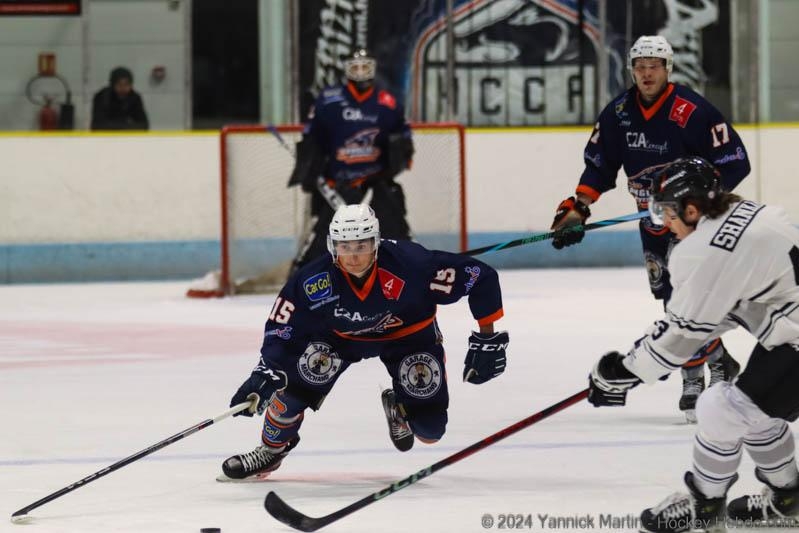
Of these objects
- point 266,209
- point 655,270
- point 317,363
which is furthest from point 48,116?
point 317,363

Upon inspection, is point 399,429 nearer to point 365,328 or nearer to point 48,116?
point 365,328

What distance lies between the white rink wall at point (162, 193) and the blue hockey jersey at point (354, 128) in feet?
4.75

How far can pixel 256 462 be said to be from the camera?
400 centimetres

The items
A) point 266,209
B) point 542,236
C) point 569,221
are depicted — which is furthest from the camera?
point 266,209

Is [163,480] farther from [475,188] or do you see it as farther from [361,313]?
[475,188]

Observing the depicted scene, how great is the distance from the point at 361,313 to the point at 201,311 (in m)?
4.11

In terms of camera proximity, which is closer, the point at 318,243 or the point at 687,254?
the point at 687,254

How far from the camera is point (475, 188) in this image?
9.70 m

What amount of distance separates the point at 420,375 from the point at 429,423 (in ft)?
0.41

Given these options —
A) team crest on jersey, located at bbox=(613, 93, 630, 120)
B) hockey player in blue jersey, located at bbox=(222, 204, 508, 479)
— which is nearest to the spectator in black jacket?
team crest on jersey, located at bbox=(613, 93, 630, 120)

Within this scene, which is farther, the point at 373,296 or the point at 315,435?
the point at 315,435

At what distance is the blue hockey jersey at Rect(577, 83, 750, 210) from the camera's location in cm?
491

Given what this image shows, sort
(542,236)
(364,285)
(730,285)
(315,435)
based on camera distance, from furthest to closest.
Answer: (542,236)
(315,435)
(364,285)
(730,285)

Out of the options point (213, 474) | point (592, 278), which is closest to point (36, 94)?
point (592, 278)
